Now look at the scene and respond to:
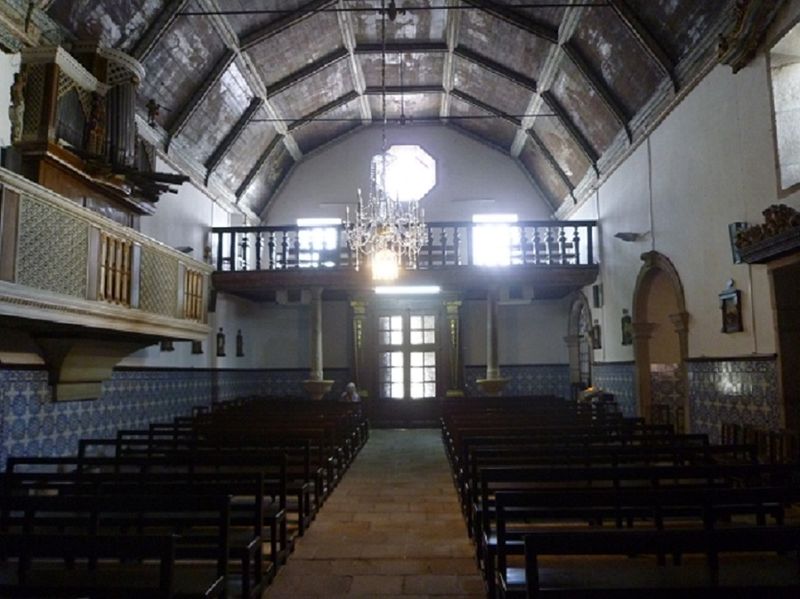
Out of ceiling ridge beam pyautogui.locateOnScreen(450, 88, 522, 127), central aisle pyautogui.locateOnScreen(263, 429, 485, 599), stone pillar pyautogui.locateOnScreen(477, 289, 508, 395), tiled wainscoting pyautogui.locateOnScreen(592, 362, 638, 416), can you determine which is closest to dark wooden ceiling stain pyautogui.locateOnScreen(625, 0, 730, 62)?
tiled wainscoting pyautogui.locateOnScreen(592, 362, 638, 416)

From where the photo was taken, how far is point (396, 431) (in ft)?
50.6

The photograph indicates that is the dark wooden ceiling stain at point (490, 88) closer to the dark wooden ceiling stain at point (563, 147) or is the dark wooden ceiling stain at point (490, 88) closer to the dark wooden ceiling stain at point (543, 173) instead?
the dark wooden ceiling stain at point (563, 147)

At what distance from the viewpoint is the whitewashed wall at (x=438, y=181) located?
1745 centimetres

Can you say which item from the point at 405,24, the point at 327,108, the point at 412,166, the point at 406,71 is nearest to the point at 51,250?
the point at 405,24

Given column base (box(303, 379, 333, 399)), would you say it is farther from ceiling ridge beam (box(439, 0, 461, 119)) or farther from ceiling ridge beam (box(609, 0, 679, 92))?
ceiling ridge beam (box(609, 0, 679, 92))

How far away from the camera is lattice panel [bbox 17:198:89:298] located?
5.43 metres

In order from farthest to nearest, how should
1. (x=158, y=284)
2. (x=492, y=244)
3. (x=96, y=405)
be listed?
(x=492, y=244) → (x=96, y=405) → (x=158, y=284)

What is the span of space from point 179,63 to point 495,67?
642cm

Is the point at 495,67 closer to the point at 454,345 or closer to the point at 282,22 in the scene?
the point at 282,22

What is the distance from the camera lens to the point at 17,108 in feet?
23.2

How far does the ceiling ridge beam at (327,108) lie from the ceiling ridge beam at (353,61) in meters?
0.20

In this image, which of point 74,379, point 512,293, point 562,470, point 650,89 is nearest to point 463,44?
point 650,89

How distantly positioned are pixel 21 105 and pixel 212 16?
4474mm

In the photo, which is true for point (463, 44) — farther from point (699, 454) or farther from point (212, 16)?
point (699, 454)
